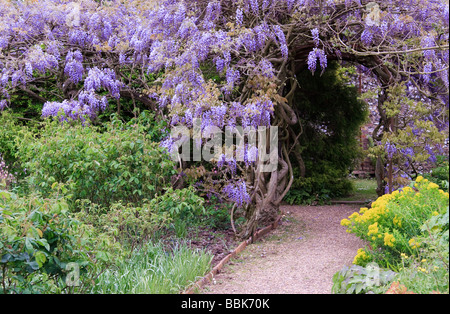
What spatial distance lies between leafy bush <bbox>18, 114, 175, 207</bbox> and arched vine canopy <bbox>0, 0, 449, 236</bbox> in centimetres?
58

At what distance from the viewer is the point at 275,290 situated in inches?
137

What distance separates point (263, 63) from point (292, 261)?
7.45 ft

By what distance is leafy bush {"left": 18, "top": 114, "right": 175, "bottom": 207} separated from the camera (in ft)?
15.1

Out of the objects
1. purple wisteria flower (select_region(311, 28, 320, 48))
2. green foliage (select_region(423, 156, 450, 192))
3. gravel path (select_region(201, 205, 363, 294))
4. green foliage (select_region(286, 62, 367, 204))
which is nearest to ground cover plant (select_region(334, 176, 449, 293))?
gravel path (select_region(201, 205, 363, 294))

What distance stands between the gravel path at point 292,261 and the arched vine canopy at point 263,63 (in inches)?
16.6

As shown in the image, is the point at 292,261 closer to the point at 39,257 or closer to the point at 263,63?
the point at 263,63

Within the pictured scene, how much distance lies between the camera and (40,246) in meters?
2.52

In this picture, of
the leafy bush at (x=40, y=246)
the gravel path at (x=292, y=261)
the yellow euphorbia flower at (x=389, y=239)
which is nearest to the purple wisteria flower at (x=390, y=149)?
the gravel path at (x=292, y=261)

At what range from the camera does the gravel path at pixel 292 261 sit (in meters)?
3.57

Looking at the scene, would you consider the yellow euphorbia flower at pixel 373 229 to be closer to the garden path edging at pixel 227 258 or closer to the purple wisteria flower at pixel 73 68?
the garden path edging at pixel 227 258

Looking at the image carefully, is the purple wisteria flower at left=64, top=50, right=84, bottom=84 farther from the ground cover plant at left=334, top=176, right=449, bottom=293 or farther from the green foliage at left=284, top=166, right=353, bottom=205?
the ground cover plant at left=334, top=176, right=449, bottom=293

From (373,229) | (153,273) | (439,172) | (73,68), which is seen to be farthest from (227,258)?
(73,68)

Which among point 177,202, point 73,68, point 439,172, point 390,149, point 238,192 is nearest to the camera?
point 177,202
